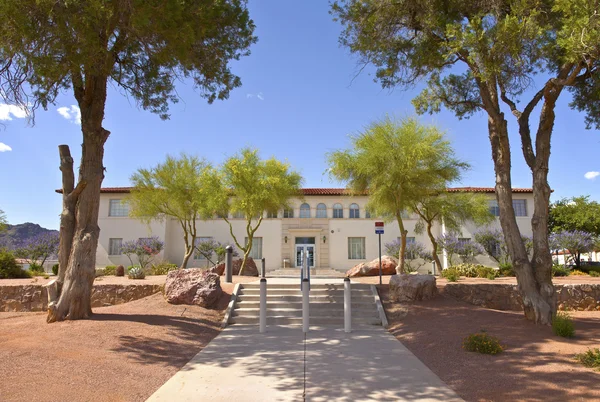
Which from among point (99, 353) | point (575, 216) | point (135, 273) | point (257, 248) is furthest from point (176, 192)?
point (575, 216)

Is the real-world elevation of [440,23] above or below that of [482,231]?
above

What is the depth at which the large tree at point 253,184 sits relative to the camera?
17344mm

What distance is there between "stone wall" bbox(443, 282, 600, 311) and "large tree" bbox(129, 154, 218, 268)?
12.0 meters

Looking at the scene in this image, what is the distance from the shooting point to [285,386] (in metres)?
5.16

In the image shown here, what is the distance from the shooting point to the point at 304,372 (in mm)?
5773

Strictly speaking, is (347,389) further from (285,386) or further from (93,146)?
(93,146)

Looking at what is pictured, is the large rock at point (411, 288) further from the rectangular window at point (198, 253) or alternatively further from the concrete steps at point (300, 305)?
the rectangular window at point (198, 253)

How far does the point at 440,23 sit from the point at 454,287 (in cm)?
761

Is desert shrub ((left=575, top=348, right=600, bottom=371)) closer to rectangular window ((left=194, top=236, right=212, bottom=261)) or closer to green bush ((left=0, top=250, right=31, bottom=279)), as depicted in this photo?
green bush ((left=0, top=250, right=31, bottom=279))

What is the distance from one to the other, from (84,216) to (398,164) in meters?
10.0

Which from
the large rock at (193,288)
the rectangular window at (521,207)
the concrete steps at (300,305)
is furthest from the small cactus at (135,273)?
the rectangular window at (521,207)

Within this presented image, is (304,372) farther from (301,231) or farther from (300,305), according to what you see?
(301,231)

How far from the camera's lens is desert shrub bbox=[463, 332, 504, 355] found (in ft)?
21.1

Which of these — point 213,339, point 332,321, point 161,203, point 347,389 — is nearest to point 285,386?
point 347,389
